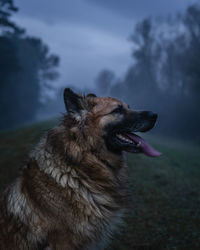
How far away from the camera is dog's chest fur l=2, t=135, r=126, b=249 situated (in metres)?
2.96

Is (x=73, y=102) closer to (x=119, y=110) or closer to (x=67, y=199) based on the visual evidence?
(x=119, y=110)

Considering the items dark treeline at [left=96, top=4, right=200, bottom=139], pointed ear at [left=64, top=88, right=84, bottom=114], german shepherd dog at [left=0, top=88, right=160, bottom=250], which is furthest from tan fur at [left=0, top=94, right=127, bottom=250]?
dark treeline at [left=96, top=4, right=200, bottom=139]

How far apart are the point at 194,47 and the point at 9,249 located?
31.7 metres

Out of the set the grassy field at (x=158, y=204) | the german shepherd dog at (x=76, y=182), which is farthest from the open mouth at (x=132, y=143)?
the grassy field at (x=158, y=204)

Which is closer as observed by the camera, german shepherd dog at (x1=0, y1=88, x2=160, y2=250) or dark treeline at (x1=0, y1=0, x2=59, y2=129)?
german shepherd dog at (x1=0, y1=88, x2=160, y2=250)

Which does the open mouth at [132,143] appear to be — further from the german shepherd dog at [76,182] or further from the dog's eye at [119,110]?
the dog's eye at [119,110]

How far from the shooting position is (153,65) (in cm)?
3959

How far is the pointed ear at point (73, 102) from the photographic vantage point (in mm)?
3381

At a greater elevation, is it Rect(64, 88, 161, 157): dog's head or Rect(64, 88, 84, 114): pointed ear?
Rect(64, 88, 84, 114): pointed ear

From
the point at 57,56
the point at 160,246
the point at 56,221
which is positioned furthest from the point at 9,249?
the point at 57,56

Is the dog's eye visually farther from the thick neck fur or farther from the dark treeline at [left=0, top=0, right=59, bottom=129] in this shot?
the dark treeline at [left=0, top=0, right=59, bottom=129]

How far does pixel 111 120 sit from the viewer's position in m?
3.73

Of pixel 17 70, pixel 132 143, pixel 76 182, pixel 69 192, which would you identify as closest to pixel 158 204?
pixel 132 143

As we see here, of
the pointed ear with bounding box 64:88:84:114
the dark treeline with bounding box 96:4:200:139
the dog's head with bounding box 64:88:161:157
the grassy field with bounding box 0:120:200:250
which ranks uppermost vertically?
the dark treeline with bounding box 96:4:200:139
